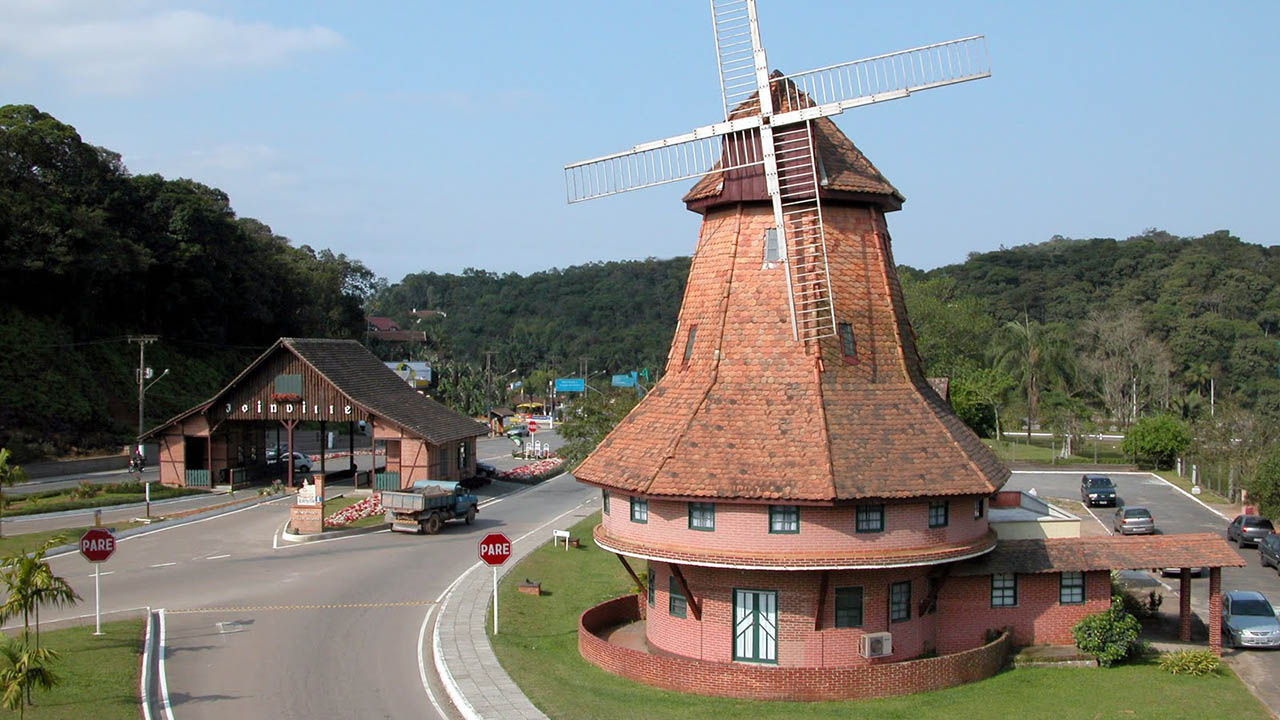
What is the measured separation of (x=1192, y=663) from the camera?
942 inches

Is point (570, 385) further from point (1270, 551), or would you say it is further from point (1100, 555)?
point (1100, 555)

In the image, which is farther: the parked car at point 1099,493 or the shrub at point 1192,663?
the parked car at point 1099,493

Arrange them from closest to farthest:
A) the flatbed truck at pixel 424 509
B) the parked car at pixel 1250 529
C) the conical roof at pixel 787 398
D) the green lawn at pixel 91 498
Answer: the conical roof at pixel 787 398 → the parked car at pixel 1250 529 → the flatbed truck at pixel 424 509 → the green lawn at pixel 91 498

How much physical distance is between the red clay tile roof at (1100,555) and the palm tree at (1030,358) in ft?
204

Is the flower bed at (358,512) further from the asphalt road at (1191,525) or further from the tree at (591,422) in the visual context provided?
the asphalt road at (1191,525)

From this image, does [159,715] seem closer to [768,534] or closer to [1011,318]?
[768,534]

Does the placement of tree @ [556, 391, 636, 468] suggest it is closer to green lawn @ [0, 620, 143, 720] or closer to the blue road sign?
green lawn @ [0, 620, 143, 720]

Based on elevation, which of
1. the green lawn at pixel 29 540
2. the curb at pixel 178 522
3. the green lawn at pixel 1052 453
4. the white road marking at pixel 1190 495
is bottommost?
the white road marking at pixel 1190 495

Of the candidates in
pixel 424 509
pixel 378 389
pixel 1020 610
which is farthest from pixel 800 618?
pixel 378 389

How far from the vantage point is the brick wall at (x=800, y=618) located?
75.3ft

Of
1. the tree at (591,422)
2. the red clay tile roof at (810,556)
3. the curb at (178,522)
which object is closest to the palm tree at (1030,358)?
the tree at (591,422)

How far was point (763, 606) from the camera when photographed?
2328 centimetres

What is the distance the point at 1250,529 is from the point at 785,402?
26123 mm

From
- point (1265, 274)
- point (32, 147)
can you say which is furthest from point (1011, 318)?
point (32, 147)
